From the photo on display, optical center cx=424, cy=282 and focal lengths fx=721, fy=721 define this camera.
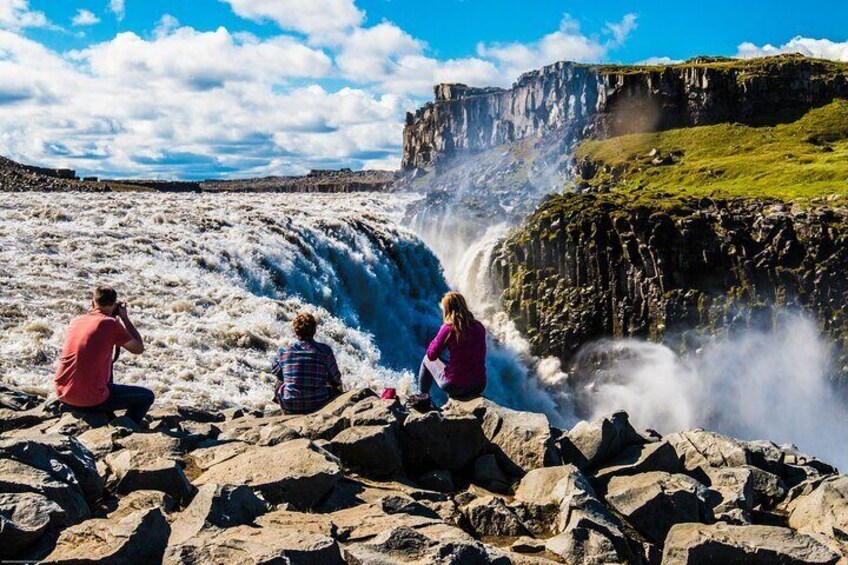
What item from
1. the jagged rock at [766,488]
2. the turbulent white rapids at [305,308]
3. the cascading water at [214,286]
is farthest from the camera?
the turbulent white rapids at [305,308]

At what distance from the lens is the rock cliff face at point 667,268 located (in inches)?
1913

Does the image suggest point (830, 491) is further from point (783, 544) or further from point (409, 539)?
point (409, 539)

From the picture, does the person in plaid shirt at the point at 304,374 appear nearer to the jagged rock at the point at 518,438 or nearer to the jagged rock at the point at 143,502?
the jagged rock at the point at 518,438

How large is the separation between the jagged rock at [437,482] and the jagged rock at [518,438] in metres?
1.00

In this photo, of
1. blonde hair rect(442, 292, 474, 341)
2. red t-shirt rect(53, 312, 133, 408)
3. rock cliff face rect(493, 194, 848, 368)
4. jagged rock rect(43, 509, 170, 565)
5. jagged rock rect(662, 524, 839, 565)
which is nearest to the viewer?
jagged rock rect(43, 509, 170, 565)

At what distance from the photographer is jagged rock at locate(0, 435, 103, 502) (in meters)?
7.97

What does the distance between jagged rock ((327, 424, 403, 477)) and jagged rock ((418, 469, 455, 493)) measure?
1.25 feet

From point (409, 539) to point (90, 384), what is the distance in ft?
22.0

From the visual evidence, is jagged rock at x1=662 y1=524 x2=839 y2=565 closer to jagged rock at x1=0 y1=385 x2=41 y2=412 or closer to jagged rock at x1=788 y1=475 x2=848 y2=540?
jagged rock at x1=788 y1=475 x2=848 y2=540

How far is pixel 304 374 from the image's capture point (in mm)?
12758

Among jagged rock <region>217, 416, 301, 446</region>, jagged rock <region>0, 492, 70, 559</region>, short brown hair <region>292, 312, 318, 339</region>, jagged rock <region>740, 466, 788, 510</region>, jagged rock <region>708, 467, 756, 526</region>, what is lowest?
jagged rock <region>740, 466, 788, 510</region>

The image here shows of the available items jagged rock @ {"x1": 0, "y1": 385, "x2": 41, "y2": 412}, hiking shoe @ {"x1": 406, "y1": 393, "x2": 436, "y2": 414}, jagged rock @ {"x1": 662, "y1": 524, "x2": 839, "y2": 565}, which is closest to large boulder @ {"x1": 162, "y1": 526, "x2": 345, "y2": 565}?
jagged rock @ {"x1": 662, "y1": 524, "x2": 839, "y2": 565}

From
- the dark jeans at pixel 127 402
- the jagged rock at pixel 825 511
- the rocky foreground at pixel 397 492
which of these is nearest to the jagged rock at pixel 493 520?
the rocky foreground at pixel 397 492

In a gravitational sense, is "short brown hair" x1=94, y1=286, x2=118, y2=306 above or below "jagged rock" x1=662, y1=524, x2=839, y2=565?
above
